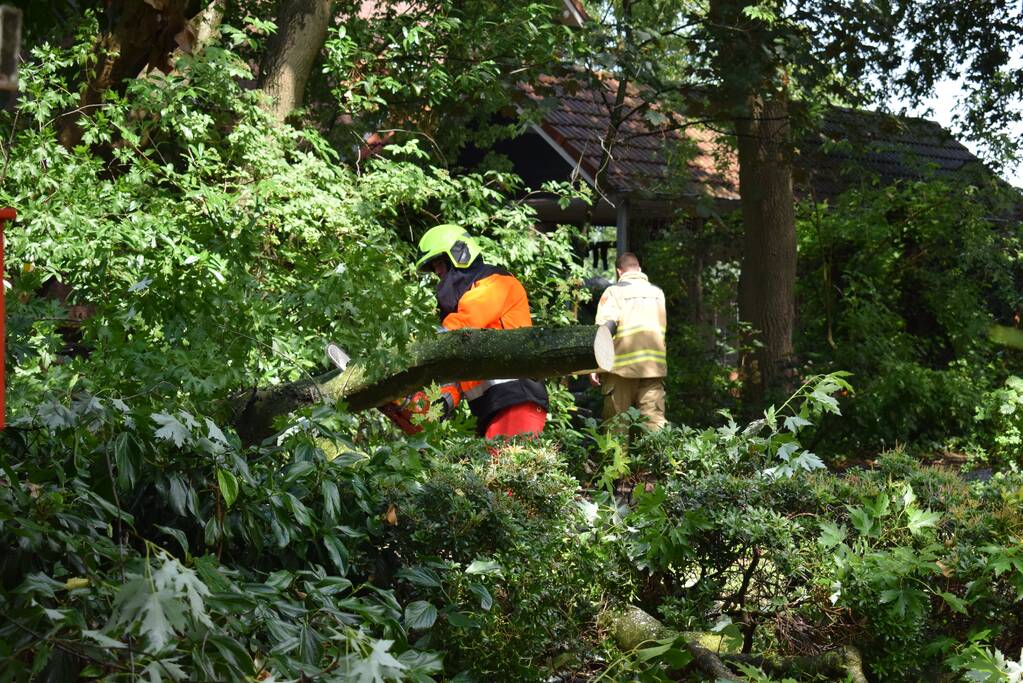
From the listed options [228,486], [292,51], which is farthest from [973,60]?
[228,486]

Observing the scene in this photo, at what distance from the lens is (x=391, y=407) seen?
19.3ft

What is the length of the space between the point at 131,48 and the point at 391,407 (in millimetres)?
4453

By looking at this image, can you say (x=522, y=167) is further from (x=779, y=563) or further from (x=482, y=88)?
(x=779, y=563)

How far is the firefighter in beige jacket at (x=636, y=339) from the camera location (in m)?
11.7

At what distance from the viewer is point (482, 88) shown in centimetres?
1091

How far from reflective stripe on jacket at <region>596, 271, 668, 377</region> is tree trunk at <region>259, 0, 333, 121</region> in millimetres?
3553

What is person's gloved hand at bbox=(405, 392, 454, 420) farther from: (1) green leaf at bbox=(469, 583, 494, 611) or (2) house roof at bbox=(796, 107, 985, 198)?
(2) house roof at bbox=(796, 107, 985, 198)

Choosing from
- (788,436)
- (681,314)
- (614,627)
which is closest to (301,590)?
(614,627)

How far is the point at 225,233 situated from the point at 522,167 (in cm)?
1048

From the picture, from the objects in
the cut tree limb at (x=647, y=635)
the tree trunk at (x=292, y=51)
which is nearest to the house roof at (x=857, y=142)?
the tree trunk at (x=292, y=51)

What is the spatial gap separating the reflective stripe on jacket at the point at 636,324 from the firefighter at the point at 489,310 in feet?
14.8

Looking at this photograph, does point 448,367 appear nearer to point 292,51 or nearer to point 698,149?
point 292,51

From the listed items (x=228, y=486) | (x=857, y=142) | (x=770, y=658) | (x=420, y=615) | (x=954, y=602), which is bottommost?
(x=770, y=658)

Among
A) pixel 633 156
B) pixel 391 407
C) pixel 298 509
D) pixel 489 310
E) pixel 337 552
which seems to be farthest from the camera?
pixel 633 156
